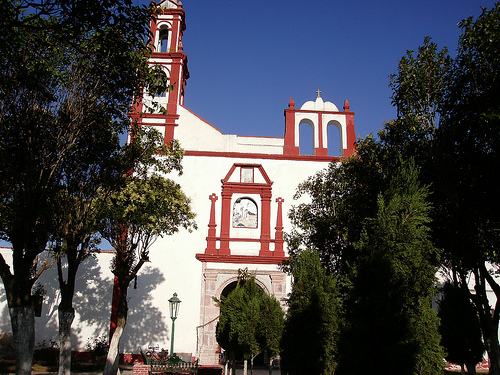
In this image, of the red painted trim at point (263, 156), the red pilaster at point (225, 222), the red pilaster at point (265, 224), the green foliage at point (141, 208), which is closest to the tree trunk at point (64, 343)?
the green foliage at point (141, 208)

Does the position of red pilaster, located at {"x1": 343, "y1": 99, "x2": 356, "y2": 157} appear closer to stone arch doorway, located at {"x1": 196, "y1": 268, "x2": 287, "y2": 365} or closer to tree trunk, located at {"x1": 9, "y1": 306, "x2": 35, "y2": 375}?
stone arch doorway, located at {"x1": 196, "y1": 268, "x2": 287, "y2": 365}

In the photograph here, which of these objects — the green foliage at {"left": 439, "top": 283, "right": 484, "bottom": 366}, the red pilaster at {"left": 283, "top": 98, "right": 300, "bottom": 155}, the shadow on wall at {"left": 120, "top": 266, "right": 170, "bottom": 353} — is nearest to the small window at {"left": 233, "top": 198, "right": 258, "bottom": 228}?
the red pilaster at {"left": 283, "top": 98, "right": 300, "bottom": 155}

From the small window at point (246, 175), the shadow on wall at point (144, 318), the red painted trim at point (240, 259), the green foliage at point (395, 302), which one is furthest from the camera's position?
the small window at point (246, 175)

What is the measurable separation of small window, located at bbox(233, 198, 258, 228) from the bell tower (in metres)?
4.94

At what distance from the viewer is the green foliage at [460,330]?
16.9 metres

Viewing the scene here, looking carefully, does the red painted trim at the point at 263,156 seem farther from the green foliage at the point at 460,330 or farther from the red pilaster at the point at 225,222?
the green foliage at the point at 460,330

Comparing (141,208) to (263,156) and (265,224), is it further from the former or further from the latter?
(263,156)

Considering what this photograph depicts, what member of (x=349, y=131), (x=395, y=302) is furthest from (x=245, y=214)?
(x=395, y=302)

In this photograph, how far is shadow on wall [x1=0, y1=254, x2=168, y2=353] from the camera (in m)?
20.7

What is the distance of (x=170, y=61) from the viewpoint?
2469 centimetres

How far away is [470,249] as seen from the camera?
12.4 m

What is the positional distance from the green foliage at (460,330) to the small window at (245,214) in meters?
9.42

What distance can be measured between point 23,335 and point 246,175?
15.0m

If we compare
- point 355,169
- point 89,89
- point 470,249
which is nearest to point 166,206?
point 89,89
